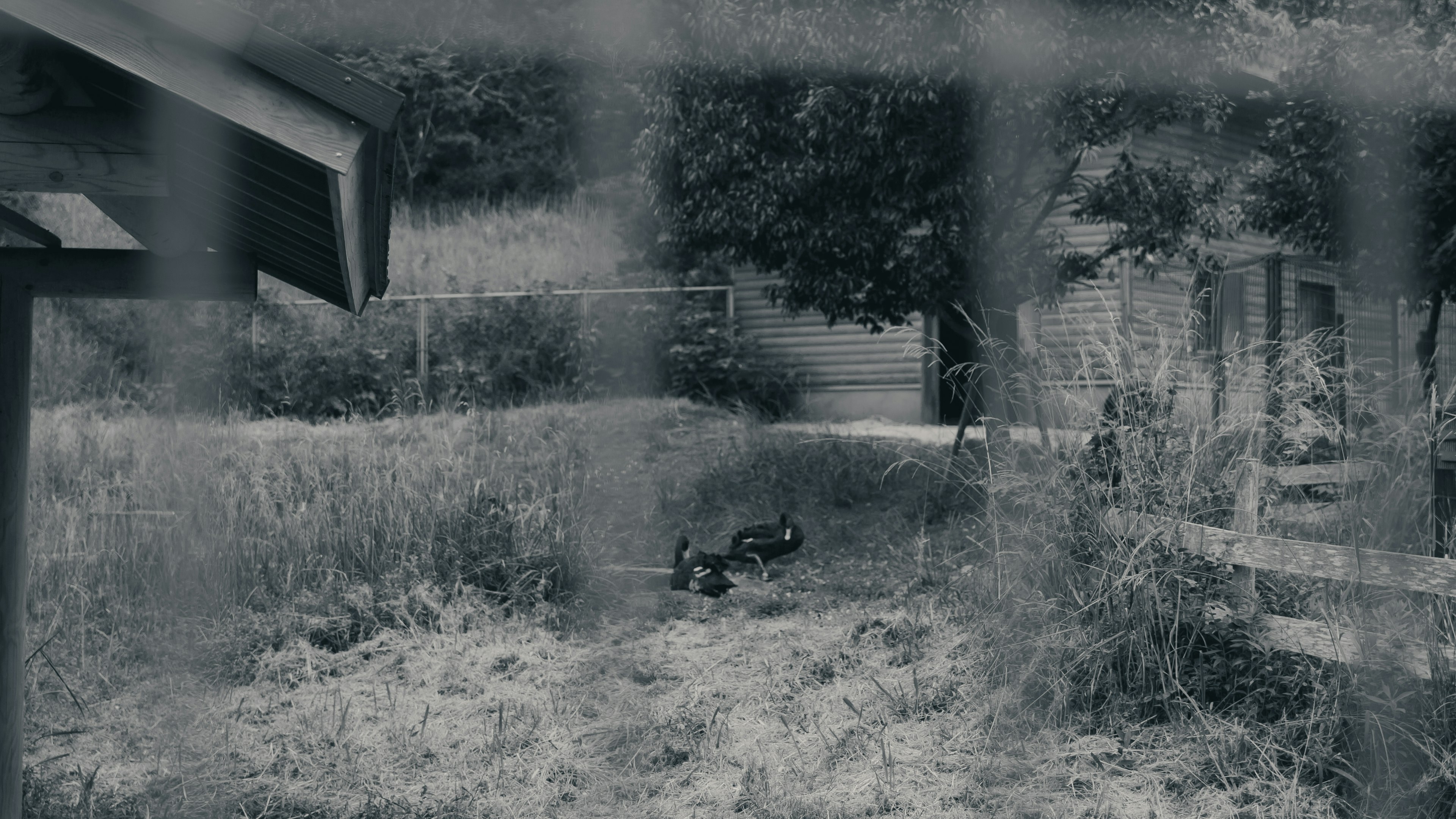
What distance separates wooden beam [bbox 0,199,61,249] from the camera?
9.70 feet

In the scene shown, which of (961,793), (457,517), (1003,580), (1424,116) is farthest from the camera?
(1424,116)

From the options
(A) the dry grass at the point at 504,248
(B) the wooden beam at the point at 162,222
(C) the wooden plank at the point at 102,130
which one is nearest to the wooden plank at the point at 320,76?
(C) the wooden plank at the point at 102,130

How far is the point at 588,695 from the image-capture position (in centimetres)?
448

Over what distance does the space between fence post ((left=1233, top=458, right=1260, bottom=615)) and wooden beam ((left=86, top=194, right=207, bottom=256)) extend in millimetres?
3081

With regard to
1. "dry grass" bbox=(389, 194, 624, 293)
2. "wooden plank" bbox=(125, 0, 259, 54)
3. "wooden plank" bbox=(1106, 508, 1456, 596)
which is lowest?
"wooden plank" bbox=(1106, 508, 1456, 596)

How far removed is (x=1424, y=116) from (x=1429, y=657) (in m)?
5.26

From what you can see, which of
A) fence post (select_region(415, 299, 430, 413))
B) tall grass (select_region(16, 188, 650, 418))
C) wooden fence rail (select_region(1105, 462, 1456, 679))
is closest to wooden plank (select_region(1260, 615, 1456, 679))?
wooden fence rail (select_region(1105, 462, 1456, 679))

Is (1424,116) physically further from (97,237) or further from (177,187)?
(97,237)

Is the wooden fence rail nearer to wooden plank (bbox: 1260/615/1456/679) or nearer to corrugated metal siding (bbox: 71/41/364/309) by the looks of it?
wooden plank (bbox: 1260/615/1456/679)

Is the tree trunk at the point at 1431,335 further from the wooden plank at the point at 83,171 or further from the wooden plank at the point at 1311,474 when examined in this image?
the wooden plank at the point at 83,171

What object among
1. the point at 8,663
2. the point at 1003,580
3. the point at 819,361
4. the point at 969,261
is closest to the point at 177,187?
the point at 8,663

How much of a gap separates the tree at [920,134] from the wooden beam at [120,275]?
4.52m

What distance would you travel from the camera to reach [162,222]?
9.57ft

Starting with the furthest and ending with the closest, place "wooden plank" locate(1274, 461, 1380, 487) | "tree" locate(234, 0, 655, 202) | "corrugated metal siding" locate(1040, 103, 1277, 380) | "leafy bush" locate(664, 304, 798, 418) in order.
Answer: "tree" locate(234, 0, 655, 202) → "leafy bush" locate(664, 304, 798, 418) → "corrugated metal siding" locate(1040, 103, 1277, 380) → "wooden plank" locate(1274, 461, 1380, 487)
